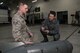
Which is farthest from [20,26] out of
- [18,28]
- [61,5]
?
[61,5]

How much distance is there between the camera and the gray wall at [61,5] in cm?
2366

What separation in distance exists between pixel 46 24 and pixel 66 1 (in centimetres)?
2031

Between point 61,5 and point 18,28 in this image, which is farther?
point 61,5

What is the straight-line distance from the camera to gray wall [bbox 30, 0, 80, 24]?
2366cm

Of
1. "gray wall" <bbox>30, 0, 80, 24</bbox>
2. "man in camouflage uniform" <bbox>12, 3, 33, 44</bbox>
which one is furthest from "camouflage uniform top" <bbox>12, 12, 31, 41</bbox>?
"gray wall" <bbox>30, 0, 80, 24</bbox>

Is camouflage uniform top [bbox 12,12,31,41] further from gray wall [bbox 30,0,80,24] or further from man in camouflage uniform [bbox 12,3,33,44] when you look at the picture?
gray wall [bbox 30,0,80,24]

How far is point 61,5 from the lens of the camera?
25.7 meters

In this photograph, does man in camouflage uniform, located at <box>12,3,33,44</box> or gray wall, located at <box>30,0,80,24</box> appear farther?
gray wall, located at <box>30,0,80,24</box>

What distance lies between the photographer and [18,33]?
3033 millimetres

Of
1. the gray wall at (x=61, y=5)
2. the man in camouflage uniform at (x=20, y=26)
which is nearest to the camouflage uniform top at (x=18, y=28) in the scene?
the man in camouflage uniform at (x=20, y=26)

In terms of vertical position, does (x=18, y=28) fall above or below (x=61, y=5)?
below

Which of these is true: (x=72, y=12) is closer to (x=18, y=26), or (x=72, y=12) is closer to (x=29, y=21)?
(x=29, y=21)

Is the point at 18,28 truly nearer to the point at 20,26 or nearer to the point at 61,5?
the point at 20,26

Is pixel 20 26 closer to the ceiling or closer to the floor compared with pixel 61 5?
closer to the floor
